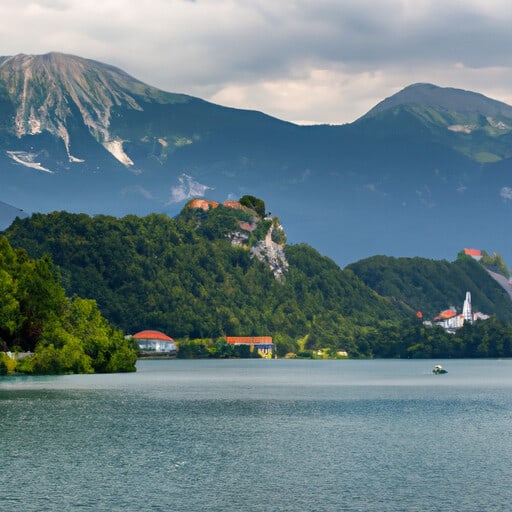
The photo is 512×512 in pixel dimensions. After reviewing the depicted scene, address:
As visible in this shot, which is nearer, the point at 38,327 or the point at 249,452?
the point at 249,452

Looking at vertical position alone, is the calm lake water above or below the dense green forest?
below

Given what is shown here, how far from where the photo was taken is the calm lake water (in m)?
58.3

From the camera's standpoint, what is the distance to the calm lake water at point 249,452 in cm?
5828

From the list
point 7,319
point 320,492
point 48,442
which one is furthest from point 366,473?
point 7,319

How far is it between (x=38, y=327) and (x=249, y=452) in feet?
322

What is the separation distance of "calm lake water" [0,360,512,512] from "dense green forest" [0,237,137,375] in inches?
1125

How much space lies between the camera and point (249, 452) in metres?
75.9

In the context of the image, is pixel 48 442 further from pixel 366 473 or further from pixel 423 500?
pixel 423 500

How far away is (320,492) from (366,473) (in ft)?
23.7

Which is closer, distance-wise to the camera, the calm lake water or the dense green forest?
the calm lake water

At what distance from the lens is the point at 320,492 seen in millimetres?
60312

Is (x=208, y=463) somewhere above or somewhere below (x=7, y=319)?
below

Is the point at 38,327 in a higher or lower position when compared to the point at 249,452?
higher

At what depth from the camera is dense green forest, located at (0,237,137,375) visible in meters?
160
